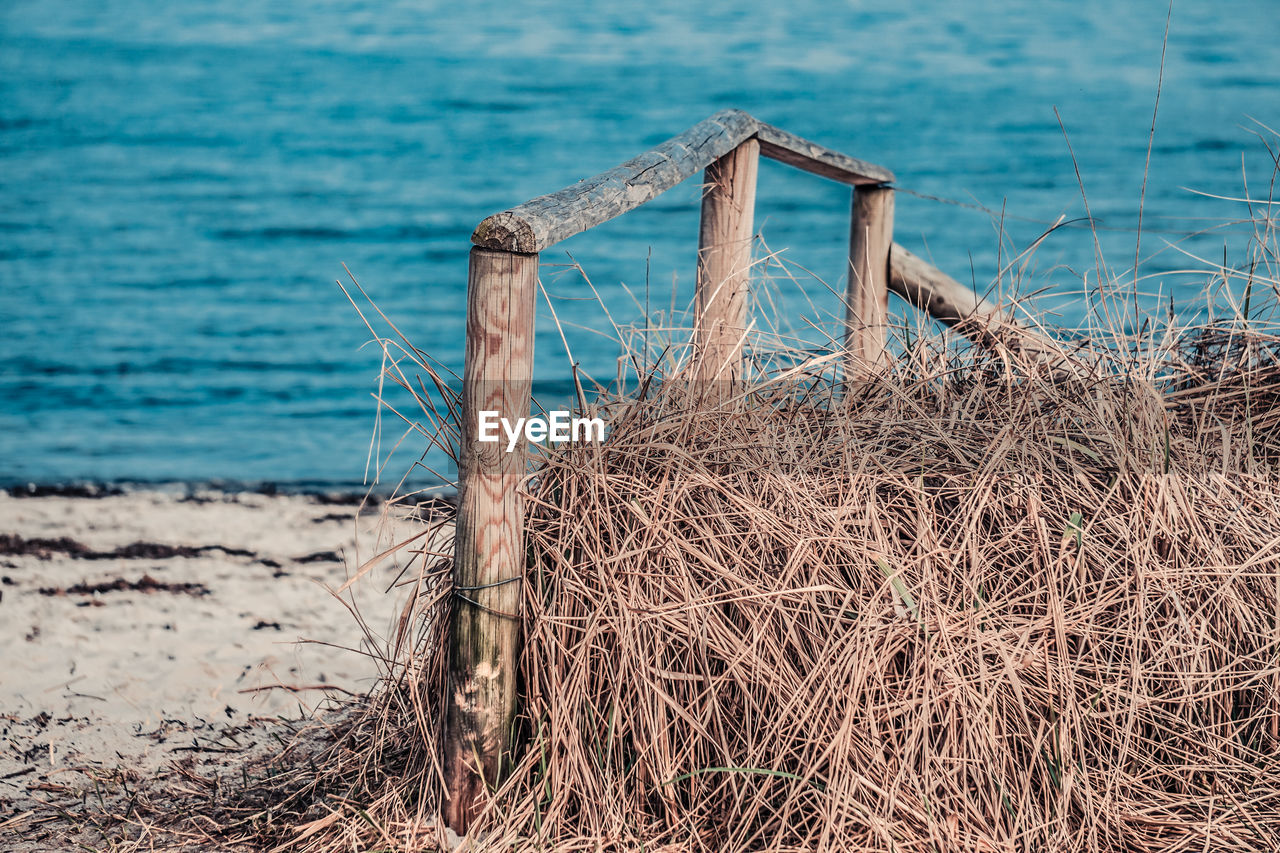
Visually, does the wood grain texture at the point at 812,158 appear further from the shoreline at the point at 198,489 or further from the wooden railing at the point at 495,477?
the shoreline at the point at 198,489

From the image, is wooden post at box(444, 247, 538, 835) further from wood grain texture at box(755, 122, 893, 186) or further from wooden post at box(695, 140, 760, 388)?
wood grain texture at box(755, 122, 893, 186)

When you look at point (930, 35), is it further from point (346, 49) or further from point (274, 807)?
point (274, 807)

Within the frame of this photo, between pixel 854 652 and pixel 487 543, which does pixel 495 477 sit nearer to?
pixel 487 543

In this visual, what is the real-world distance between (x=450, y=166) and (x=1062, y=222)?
17565mm

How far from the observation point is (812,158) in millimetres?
3742

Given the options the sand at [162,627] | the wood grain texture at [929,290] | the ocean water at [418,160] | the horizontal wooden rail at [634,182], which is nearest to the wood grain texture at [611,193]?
the horizontal wooden rail at [634,182]

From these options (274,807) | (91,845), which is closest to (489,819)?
(274,807)

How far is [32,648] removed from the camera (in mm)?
4094

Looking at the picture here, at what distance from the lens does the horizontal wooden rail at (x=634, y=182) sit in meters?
2.18

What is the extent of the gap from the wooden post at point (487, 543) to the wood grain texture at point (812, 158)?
1.53 m

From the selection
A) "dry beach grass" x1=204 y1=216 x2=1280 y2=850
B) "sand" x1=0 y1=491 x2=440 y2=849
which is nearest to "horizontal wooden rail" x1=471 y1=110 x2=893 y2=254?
"dry beach grass" x1=204 y1=216 x2=1280 y2=850

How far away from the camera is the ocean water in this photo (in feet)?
33.1

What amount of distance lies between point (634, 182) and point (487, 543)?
939 mm

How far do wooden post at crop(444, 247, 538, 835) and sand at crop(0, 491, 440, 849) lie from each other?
0.77ft
